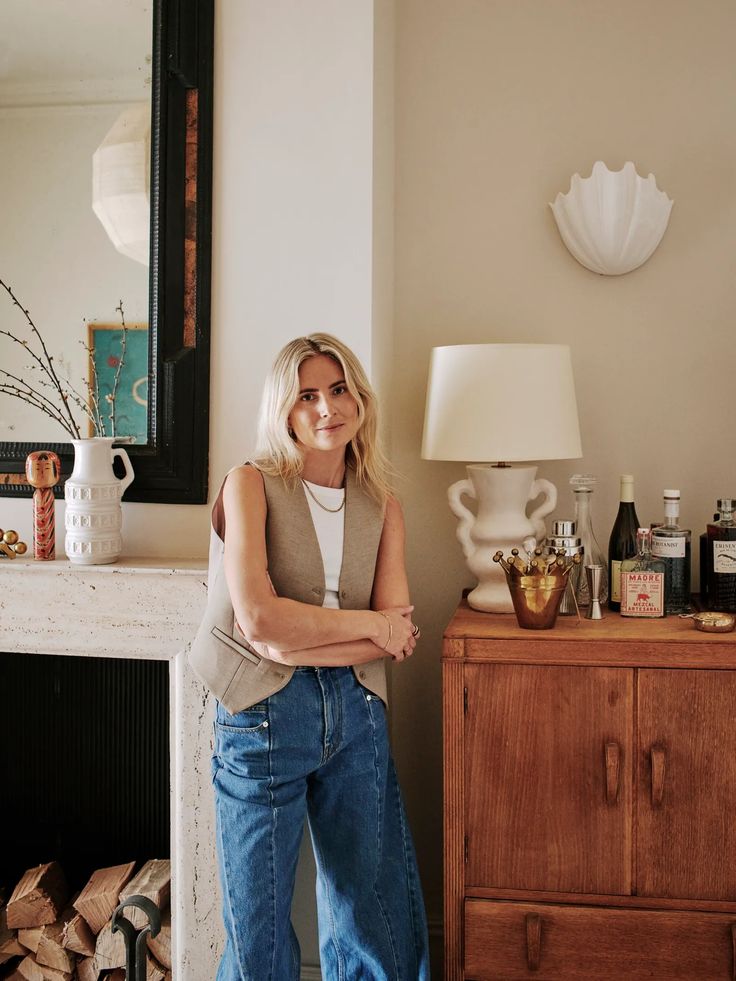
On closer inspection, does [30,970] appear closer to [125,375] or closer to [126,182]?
[125,375]

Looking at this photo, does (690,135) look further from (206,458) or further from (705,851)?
(705,851)

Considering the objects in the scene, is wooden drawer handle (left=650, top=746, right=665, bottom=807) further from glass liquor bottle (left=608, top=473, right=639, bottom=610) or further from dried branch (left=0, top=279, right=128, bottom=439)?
dried branch (left=0, top=279, right=128, bottom=439)

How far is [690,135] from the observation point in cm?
212

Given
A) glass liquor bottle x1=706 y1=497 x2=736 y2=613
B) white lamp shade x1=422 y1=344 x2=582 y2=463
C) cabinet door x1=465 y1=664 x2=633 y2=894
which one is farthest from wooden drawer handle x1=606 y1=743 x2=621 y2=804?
white lamp shade x1=422 y1=344 x2=582 y2=463

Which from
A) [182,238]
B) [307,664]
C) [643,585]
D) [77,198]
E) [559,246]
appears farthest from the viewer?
[559,246]

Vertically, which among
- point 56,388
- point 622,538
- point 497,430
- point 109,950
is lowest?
point 109,950

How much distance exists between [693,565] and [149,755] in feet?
4.54

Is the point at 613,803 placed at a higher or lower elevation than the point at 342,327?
lower

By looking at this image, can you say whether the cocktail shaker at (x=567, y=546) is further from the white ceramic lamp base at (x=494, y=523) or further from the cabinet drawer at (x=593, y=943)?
the cabinet drawer at (x=593, y=943)

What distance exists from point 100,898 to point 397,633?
3.28 ft


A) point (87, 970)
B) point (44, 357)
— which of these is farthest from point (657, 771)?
point (44, 357)

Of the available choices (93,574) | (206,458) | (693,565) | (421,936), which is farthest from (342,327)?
(421,936)

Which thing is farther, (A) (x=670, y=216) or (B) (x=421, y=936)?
(A) (x=670, y=216)

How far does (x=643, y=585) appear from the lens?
1823 millimetres
